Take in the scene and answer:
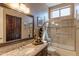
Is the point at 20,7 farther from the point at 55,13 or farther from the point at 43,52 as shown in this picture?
the point at 43,52

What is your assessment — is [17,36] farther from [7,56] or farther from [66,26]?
[66,26]

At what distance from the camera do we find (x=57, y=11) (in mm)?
1607

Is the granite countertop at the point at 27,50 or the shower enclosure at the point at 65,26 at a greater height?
the shower enclosure at the point at 65,26

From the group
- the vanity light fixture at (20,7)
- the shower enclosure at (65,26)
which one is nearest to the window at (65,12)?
the shower enclosure at (65,26)

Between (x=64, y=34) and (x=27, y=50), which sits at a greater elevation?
(x=64, y=34)

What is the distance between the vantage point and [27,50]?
156 centimetres

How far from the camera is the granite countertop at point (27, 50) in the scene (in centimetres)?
152

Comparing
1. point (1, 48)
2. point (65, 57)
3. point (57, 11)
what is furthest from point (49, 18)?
point (1, 48)

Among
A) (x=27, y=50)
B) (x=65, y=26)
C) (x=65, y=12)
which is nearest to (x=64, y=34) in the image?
(x=65, y=26)

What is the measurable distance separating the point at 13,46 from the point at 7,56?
17cm

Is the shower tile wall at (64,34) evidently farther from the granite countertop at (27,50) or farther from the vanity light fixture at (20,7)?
the vanity light fixture at (20,7)

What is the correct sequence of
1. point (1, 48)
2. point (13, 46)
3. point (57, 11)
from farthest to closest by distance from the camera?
point (57, 11), point (13, 46), point (1, 48)

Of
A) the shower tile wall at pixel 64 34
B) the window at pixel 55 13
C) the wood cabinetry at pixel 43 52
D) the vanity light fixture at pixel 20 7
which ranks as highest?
the vanity light fixture at pixel 20 7

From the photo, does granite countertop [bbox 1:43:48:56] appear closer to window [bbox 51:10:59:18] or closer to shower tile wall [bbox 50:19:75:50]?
shower tile wall [bbox 50:19:75:50]
